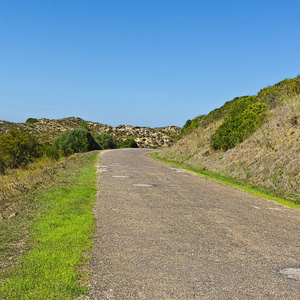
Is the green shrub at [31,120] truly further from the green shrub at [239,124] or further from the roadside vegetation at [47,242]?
the roadside vegetation at [47,242]

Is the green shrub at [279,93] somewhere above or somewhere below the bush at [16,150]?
above

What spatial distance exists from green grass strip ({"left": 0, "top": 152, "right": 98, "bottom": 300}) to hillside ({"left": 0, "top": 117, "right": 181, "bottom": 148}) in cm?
6875

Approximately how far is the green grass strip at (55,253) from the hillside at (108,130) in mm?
68754

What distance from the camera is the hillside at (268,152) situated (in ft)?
41.1

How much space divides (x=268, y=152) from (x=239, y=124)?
5.31 metres

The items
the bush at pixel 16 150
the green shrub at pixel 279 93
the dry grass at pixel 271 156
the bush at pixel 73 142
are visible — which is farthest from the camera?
the bush at pixel 73 142

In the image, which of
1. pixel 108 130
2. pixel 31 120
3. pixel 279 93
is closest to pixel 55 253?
pixel 279 93

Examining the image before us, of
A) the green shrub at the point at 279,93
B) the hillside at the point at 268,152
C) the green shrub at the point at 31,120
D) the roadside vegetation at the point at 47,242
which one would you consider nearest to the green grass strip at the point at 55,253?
the roadside vegetation at the point at 47,242

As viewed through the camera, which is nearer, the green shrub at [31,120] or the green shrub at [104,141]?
the green shrub at [104,141]

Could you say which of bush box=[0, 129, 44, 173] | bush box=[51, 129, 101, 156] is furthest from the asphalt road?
bush box=[51, 129, 101, 156]

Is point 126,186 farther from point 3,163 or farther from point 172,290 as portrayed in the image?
point 3,163

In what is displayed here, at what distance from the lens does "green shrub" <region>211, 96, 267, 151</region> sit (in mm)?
18719

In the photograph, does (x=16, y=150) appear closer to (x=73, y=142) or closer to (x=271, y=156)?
(x=73, y=142)

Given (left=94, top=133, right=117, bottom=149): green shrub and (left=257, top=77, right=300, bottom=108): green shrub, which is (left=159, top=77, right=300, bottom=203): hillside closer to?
(left=257, top=77, right=300, bottom=108): green shrub
